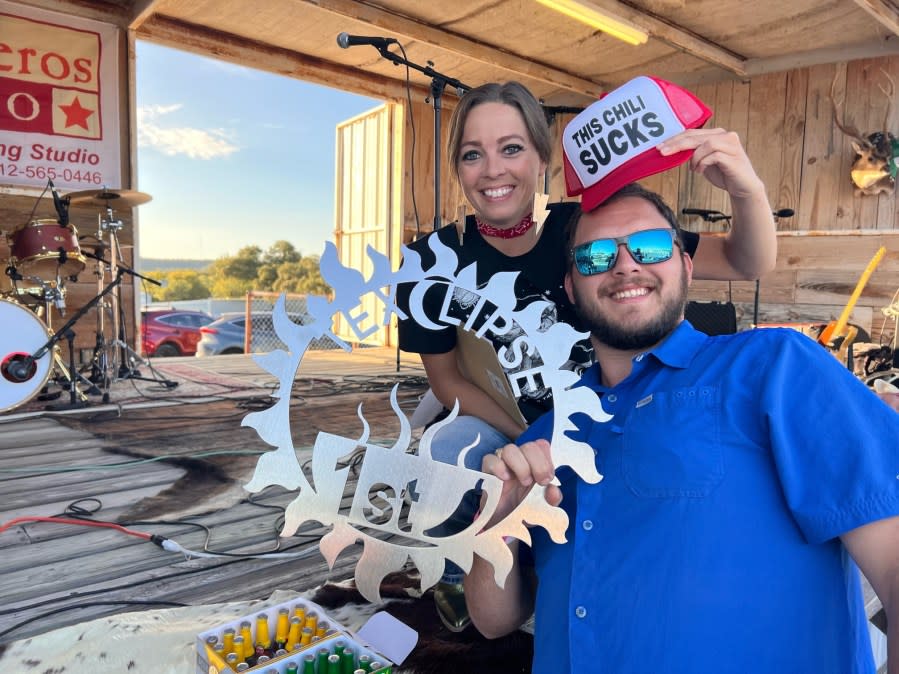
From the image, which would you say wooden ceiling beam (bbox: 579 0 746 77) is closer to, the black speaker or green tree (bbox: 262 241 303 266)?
the black speaker

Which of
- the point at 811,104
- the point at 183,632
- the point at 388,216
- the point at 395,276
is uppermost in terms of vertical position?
the point at 811,104

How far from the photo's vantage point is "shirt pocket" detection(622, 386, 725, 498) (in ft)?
2.44

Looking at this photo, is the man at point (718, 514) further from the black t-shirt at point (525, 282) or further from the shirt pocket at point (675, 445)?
the black t-shirt at point (525, 282)

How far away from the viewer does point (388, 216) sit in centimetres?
689

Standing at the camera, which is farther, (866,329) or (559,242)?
(866,329)

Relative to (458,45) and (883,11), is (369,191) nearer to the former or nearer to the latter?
(458,45)

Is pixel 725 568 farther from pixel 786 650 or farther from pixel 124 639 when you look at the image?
pixel 124 639

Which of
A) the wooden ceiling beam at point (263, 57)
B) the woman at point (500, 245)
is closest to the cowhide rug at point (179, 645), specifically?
the woman at point (500, 245)

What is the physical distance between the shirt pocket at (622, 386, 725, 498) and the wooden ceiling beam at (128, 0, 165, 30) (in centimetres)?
485

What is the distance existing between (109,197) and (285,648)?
3.86 metres

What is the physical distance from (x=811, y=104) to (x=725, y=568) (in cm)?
595

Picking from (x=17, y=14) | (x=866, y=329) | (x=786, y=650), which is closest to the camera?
(x=786, y=650)

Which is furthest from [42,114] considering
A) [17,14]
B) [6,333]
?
[6,333]

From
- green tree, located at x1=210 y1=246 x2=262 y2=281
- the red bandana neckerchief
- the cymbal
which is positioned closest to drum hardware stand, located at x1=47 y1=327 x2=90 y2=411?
the cymbal
